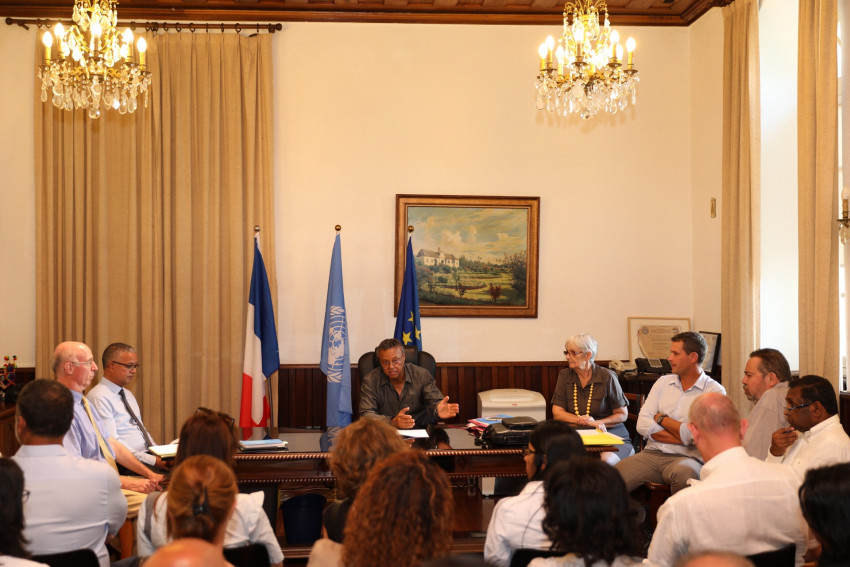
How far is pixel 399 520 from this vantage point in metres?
2.30

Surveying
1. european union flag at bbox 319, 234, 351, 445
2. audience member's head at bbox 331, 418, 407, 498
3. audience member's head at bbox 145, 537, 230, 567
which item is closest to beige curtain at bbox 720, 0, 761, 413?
european union flag at bbox 319, 234, 351, 445

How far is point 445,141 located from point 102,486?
515cm

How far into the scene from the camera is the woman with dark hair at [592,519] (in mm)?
2439

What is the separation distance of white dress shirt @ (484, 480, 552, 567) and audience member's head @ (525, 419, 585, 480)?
0.21m

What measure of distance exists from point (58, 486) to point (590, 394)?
3.62 metres

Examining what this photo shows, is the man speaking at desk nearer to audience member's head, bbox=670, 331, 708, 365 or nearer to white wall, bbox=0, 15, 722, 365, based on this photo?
audience member's head, bbox=670, 331, 708, 365

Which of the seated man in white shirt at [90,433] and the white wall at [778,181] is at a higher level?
the white wall at [778,181]

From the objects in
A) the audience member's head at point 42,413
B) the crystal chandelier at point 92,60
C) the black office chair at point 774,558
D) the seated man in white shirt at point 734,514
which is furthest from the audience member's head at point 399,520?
the crystal chandelier at point 92,60

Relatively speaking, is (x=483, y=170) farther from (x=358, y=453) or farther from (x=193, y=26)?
(x=358, y=453)

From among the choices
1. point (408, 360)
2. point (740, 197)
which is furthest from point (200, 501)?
point (740, 197)

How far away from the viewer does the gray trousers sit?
4.89 meters

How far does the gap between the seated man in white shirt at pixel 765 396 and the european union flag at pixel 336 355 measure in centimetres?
344

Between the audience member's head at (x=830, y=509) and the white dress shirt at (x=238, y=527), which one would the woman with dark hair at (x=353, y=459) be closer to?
the white dress shirt at (x=238, y=527)

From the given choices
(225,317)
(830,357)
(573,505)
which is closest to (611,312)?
(830,357)
